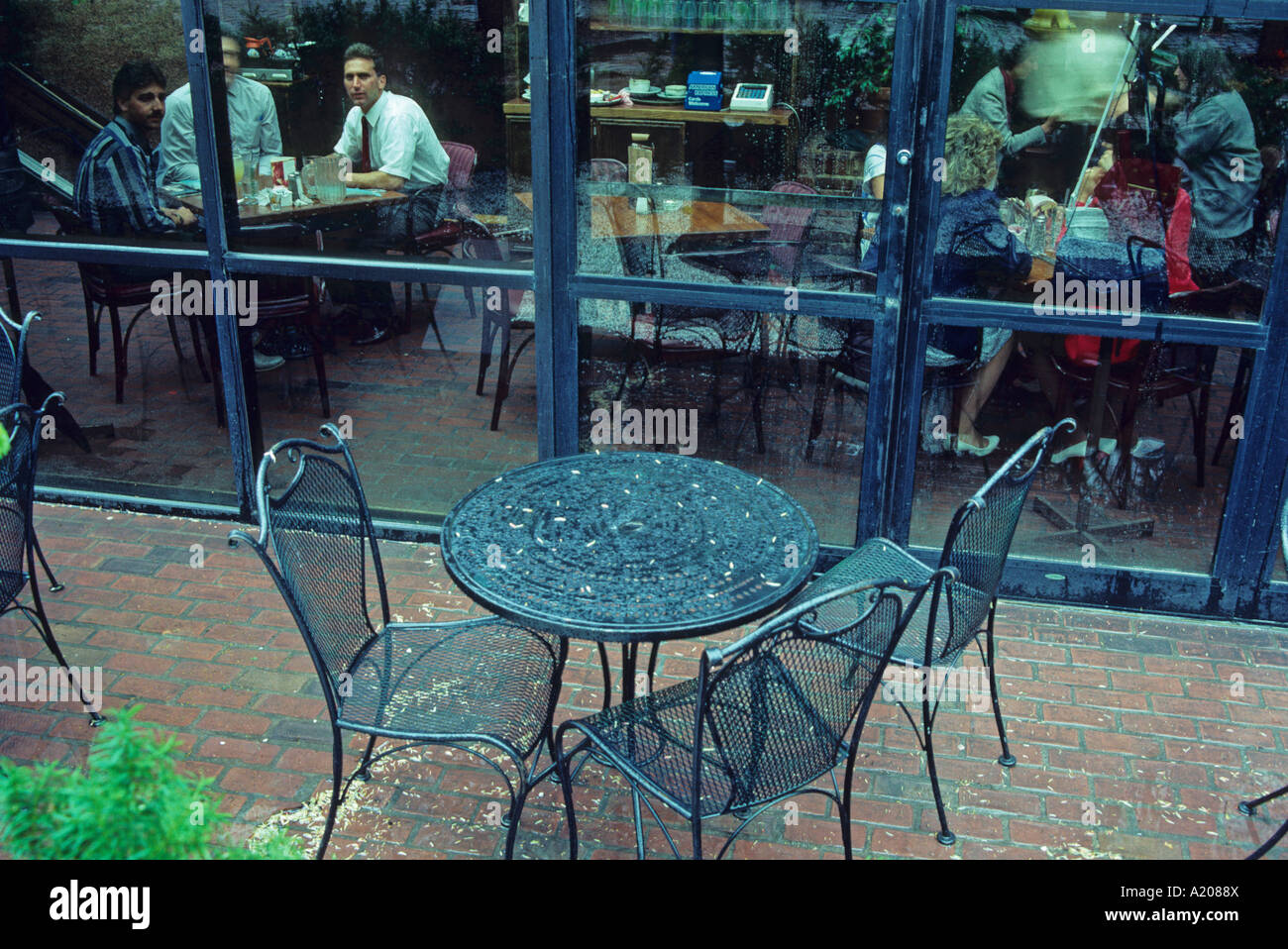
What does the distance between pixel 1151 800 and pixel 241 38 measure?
4396 mm

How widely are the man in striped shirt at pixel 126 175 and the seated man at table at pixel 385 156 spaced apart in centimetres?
75

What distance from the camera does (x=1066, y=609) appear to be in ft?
14.1

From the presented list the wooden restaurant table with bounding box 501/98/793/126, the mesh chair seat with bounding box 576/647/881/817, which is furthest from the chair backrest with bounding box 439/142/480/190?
Result: the mesh chair seat with bounding box 576/647/881/817

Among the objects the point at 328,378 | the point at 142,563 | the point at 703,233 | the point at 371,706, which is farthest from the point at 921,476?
the point at 142,563

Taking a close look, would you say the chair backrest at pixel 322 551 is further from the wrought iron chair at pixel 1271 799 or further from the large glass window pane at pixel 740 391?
the wrought iron chair at pixel 1271 799

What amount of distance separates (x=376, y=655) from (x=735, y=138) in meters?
2.39

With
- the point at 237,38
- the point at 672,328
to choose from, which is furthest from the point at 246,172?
the point at 672,328

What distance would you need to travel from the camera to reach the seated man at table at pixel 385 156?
455cm

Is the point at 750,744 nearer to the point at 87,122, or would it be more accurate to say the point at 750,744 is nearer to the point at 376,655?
the point at 376,655

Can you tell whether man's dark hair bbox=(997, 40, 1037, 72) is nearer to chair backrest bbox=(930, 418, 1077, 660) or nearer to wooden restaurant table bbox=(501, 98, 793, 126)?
wooden restaurant table bbox=(501, 98, 793, 126)

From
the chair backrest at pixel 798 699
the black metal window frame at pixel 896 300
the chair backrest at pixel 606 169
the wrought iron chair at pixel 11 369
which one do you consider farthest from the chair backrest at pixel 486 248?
the chair backrest at pixel 798 699

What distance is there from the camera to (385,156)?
4.69 metres

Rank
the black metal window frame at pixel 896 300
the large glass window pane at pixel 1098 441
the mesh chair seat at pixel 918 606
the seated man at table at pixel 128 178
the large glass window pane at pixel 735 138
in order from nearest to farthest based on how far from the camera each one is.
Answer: the mesh chair seat at pixel 918 606, the black metal window frame at pixel 896 300, the large glass window pane at pixel 735 138, the large glass window pane at pixel 1098 441, the seated man at table at pixel 128 178

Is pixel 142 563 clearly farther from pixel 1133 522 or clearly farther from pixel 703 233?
pixel 1133 522
